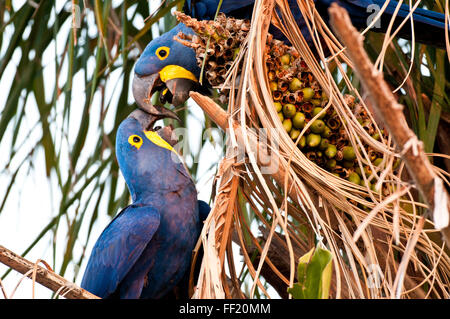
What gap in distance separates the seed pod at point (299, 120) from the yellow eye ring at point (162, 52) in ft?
1.49

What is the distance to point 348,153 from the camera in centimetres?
97

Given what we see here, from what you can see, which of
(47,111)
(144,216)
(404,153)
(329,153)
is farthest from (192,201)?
(404,153)

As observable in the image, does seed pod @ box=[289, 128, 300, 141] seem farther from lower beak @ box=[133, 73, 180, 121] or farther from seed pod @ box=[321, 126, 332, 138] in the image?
lower beak @ box=[133, 73, 180, 121]

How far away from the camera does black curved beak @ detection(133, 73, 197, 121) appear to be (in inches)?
50.0

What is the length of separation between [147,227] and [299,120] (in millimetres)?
401

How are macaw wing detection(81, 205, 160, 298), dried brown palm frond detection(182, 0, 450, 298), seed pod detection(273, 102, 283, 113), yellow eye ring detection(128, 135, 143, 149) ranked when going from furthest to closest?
1. yellow eye ring detection(128, 135, 143, 149)
2. macaw wing detection(81, 205, 160, 298)
3. seed pod detection(273, 102, 283, 113)
4. dried brown palm frond detection(182, 0, 450, 298)

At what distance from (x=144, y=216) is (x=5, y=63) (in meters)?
0.65

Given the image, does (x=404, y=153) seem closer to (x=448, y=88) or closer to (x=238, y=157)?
(x=238, y=157)

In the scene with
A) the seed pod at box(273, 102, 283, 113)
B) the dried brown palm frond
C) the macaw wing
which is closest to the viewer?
the dried brown palm frond

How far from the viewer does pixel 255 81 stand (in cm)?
86

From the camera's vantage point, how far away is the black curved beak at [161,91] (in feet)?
4.17

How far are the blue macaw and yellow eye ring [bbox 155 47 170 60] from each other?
145 millimetres

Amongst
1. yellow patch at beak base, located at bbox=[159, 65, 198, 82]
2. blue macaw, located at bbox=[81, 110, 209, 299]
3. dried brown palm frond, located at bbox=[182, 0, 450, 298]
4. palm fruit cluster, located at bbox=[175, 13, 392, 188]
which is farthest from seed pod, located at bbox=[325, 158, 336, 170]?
yellow patch at beak base, located at bbox=[159, 65, 198, 82]

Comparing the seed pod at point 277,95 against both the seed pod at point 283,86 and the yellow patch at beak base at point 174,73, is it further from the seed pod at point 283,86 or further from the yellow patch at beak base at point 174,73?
the yellow patch at beak base at point 174,73
